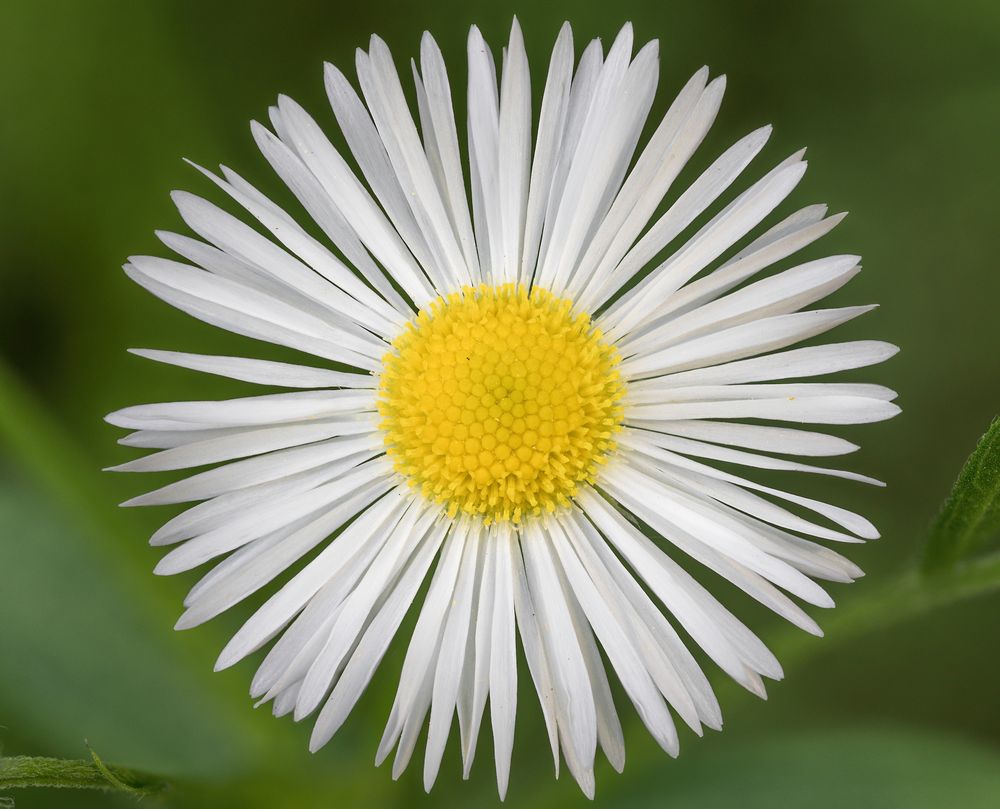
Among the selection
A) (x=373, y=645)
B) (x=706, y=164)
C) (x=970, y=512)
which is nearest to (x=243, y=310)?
(x=373, y=645)

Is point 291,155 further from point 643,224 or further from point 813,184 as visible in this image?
point 813,184

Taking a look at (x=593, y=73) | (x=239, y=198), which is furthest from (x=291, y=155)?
(x=593, y=73)

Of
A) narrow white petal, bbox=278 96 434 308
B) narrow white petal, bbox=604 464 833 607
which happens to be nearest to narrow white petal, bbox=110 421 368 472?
narrow white petal, bbox=278 96 434 308

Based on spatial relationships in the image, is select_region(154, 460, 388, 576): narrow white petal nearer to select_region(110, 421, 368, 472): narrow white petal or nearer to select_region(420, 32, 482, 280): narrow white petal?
select_region(110, 421, 368, 472): narrow white petal

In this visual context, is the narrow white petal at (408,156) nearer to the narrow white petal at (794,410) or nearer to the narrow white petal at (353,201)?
the narrow white petal at (353,201)

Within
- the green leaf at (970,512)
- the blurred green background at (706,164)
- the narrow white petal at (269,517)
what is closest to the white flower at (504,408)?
the narrow white petal at (269,517)

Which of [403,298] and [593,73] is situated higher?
[593,73]
